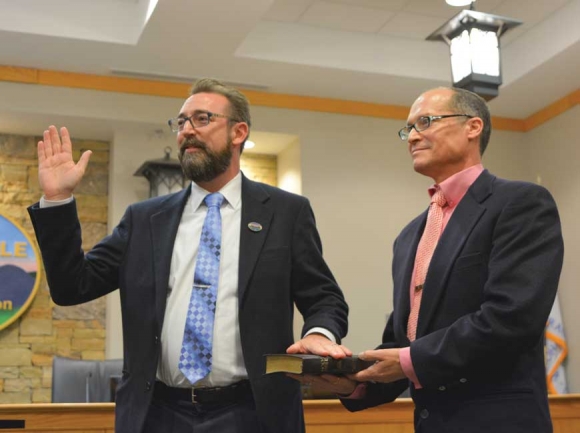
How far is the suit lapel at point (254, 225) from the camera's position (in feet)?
7.12

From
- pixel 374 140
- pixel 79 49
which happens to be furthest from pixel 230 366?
pixel 374 140

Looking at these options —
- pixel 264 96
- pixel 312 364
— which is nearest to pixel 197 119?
pixel 312 364

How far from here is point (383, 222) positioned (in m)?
6.39

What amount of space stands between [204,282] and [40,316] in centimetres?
412

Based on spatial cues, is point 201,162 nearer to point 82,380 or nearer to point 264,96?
point 82,380

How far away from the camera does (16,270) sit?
591 cm

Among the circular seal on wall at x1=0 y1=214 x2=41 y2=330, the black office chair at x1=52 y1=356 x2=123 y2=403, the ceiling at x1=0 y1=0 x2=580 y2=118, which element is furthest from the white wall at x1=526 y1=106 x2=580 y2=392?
the circular seal on wall at x1=0 y1=214 x2=41 y2=330

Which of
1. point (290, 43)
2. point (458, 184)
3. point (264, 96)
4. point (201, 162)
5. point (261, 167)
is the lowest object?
point (458, 184)

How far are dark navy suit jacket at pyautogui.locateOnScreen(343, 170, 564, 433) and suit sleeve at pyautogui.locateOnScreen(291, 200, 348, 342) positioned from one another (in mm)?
310

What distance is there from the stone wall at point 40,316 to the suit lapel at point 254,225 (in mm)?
3927

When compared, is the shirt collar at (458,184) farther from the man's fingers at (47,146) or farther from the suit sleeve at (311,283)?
the man's fingers at (47,146)

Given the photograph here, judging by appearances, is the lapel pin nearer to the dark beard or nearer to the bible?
the dark beard

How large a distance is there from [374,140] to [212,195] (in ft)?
14.1

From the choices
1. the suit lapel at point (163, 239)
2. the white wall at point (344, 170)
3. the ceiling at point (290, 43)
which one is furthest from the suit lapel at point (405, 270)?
the white wall at point (344, 170)
